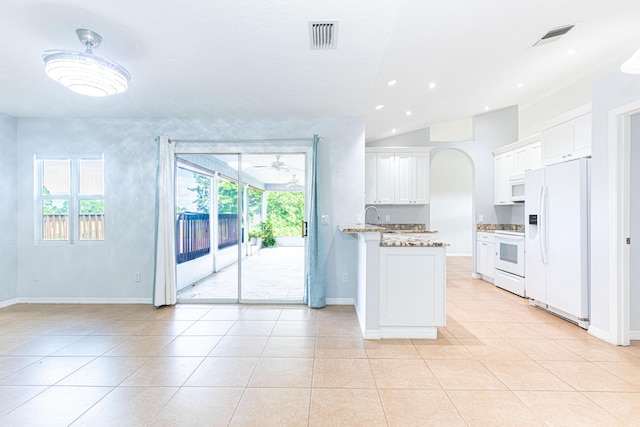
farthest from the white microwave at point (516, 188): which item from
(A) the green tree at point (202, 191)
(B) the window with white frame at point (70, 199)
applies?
(B) the window with white frame at point (70, 199)

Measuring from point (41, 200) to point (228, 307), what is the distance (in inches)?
122

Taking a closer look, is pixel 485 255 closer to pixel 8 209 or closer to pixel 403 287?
pixel 403 287

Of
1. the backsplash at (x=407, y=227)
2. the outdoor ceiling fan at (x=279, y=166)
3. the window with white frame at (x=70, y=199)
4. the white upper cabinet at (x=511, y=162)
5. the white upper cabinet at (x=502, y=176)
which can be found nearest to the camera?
the window with white frame at (x=70, y=199)

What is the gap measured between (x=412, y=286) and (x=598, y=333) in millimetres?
1910

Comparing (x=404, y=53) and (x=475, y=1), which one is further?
(x=404, y=53)

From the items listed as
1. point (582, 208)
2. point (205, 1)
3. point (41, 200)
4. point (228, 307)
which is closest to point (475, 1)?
point (205, 1)

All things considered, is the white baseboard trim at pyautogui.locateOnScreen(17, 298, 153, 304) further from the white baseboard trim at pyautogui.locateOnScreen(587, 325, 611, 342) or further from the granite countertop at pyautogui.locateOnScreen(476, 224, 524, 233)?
the granite countertop at pyautogui.locateOnScreen(476, 224, 524, 233)

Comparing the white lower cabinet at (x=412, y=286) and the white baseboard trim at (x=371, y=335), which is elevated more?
the white lower cabinet at (x=412, y=286)

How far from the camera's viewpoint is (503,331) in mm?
3244

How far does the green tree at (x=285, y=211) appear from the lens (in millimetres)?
4469

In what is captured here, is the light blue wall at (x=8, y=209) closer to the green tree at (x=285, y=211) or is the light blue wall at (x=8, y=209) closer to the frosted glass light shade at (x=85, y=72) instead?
the frosted glass light shade at (x=85, y=72)

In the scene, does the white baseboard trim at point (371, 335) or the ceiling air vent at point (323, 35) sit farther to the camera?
the white baseboard trim at point (371, 335)

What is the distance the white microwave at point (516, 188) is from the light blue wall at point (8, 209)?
7.75 m

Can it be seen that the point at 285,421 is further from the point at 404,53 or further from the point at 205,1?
the point at 404,53
